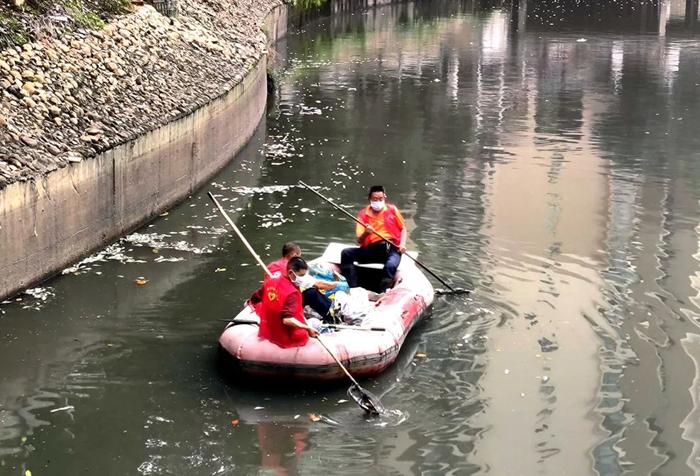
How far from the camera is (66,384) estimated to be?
1145 cm

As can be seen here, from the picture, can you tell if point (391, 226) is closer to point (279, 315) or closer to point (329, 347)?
point (329, 347)

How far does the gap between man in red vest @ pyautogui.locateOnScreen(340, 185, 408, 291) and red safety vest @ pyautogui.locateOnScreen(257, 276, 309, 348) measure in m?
2.75

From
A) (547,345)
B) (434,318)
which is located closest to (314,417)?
(434,318)

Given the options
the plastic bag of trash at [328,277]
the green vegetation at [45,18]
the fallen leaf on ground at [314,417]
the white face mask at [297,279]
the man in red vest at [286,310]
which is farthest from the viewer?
the green vegetation at [45,18]

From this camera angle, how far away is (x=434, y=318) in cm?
1320

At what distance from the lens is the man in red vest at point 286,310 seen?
10680mm

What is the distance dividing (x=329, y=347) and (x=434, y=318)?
2.53 meters

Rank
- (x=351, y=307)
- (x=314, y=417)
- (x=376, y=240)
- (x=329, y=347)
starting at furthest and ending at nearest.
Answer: (x=376, y=240), (x=351, y=307), (x=329, y=347), (x=314, y=417)

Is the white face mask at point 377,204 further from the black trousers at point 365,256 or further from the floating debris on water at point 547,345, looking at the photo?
the floating debris on water at point 547,345

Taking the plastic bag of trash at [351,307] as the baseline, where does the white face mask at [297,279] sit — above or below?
above

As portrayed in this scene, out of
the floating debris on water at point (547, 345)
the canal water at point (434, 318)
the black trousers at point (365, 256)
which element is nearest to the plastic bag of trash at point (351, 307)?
the canal water at point (434, 318)

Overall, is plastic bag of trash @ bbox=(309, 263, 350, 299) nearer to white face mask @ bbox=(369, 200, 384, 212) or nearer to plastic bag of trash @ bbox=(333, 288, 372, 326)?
plastic bag of trash @ bbox=(333, 288, 372, 326)

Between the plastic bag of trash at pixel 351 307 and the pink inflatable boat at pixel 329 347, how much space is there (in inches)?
4.3

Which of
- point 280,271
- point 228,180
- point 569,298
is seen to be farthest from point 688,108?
point 280,271
